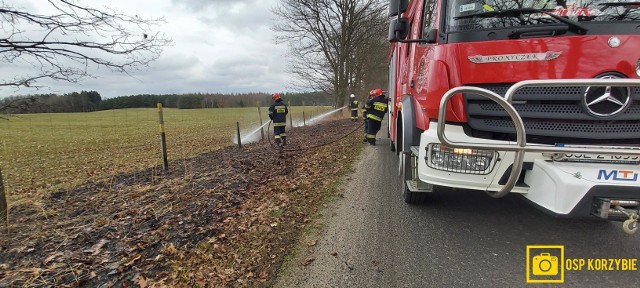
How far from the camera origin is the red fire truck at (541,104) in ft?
7.75

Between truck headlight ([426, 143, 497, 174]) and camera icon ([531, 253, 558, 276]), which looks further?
camera icon ([531, 253, 558, 276])

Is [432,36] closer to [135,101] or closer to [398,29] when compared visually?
[398,29]

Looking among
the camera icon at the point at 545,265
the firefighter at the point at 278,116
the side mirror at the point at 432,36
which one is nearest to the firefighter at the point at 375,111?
the firefighter at the point at 278,116

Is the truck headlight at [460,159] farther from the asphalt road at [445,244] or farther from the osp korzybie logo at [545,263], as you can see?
the osp korzybie logo at [545,263]

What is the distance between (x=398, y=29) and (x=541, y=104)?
157 centimetres

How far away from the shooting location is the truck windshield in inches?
104

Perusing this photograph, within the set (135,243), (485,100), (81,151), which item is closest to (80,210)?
(135,243)

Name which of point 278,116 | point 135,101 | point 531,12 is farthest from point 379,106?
point 135,101

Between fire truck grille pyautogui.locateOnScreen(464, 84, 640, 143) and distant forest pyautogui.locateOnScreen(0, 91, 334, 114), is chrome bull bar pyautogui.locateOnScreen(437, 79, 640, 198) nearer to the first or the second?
fire truck grille pyautogui.locateOnScreen(464, 84, 640, 143)

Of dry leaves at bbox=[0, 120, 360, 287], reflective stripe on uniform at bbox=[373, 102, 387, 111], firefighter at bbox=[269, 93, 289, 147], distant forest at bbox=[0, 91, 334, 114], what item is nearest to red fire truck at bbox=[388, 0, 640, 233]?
dry leaves at bbox=[0, 120, 360, 287]

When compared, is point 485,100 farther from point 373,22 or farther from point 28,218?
point 373,22

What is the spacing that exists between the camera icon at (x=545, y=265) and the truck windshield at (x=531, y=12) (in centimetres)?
208

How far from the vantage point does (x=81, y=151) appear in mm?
13727

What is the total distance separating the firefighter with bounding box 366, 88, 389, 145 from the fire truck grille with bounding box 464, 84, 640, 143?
22.8 feet
